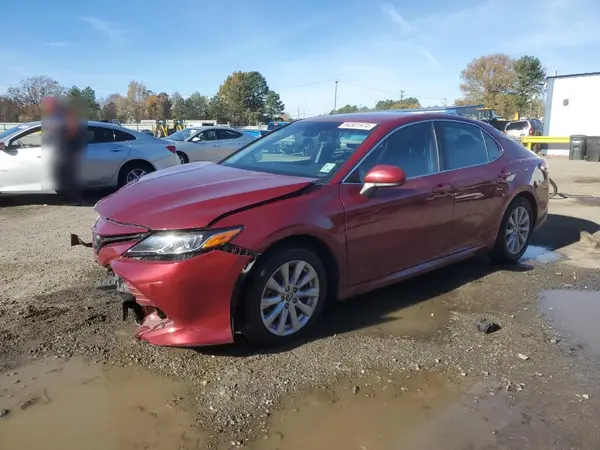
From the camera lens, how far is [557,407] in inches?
113

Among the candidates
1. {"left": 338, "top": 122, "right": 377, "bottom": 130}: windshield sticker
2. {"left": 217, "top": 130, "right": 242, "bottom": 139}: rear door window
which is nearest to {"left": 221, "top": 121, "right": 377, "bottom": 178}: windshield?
{"left": 338, "top": 122, "right": 377, "bottom": 130}: windshield sticker

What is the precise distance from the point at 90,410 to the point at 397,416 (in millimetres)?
1701

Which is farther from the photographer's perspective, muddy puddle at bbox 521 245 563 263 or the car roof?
muddy puddle at bbox 521 245 563 263

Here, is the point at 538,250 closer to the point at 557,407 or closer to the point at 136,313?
the point at 557,407

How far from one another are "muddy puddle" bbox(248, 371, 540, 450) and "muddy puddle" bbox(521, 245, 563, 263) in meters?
3.20

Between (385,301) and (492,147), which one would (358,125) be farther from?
(492,147)

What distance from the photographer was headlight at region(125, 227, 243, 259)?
10.1 feet

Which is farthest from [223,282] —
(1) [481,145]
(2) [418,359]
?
(1) [481,145]

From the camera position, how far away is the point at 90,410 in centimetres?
282

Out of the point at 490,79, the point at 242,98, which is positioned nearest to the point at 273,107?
the point at 242,98

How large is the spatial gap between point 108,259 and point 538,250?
5.17 metres

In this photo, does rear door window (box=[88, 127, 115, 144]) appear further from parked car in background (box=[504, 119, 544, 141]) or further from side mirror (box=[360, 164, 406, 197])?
parked car in background (box=[504, 119, 544, 141])

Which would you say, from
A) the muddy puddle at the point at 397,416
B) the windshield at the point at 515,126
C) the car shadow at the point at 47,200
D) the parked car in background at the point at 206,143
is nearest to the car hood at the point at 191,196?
the muddy puddle at the point at 397,416

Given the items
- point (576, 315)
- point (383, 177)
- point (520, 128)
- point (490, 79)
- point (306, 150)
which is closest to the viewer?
point (383, 177)
